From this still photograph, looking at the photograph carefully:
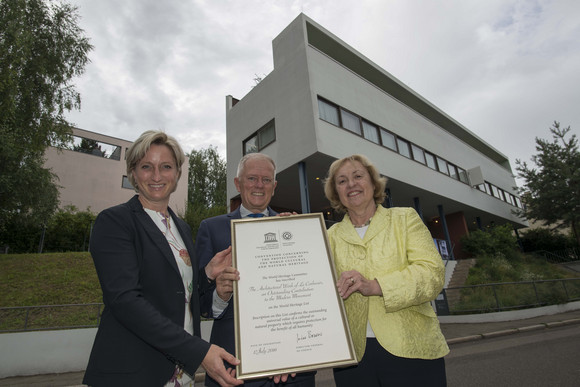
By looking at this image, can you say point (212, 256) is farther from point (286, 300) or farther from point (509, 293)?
point (509, 293)

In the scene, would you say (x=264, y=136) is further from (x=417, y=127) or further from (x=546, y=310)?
(x=546, y=310)

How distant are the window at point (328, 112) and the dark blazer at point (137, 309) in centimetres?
1162

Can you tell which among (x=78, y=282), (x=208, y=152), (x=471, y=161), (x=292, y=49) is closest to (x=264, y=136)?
(x=292, y=49)

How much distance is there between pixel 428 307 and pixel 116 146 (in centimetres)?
3414

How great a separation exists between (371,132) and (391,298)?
583 inches

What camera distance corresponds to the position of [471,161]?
83.4 feet

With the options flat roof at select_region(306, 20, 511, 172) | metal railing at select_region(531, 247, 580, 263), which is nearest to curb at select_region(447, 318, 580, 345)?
flat roof at select_region(306, 20, 511, 172)

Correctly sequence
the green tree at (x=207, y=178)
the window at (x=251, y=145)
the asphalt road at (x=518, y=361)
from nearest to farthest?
the asphalt road at (x=518, y=361), the window at (x=251, y=145), the green tree at (x=207, y=178)

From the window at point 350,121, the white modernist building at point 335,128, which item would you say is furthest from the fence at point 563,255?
the window at point 350,121

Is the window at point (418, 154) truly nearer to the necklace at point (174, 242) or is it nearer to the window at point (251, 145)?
the window at point (251, 145)

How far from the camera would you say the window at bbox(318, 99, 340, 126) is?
12883 mm

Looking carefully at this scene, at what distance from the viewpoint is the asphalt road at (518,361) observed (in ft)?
15.5

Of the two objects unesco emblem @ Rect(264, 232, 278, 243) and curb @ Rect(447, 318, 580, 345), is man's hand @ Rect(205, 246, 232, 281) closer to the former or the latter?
unesco emblem @ Rect(264, 232, 278, 243)

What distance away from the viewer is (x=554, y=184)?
2631 cm
